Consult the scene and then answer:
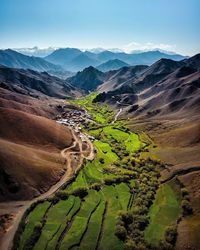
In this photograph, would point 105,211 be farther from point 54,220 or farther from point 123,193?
point 54,220

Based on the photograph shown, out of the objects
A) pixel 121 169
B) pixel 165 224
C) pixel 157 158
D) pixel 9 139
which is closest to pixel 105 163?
pixel 121 169

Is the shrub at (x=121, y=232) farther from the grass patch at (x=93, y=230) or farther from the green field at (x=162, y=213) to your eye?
the green field at (x=162, y=213)

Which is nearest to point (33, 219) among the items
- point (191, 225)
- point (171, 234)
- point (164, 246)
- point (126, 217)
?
point (126, 217)

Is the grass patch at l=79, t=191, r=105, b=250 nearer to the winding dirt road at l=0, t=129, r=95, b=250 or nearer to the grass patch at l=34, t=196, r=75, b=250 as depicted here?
the grass patch at l=34, t=196, r=75, b=250

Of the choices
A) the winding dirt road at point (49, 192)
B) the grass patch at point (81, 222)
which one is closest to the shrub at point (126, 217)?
the grass patch at point (81, 222)

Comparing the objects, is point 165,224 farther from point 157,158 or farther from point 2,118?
point 2,118

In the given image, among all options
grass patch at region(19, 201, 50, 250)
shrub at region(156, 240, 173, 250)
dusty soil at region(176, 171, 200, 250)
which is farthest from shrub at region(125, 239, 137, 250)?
grass patch at region(19, 201, 50, 250)

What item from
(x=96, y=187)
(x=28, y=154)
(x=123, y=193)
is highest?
(x=28, y=154)
